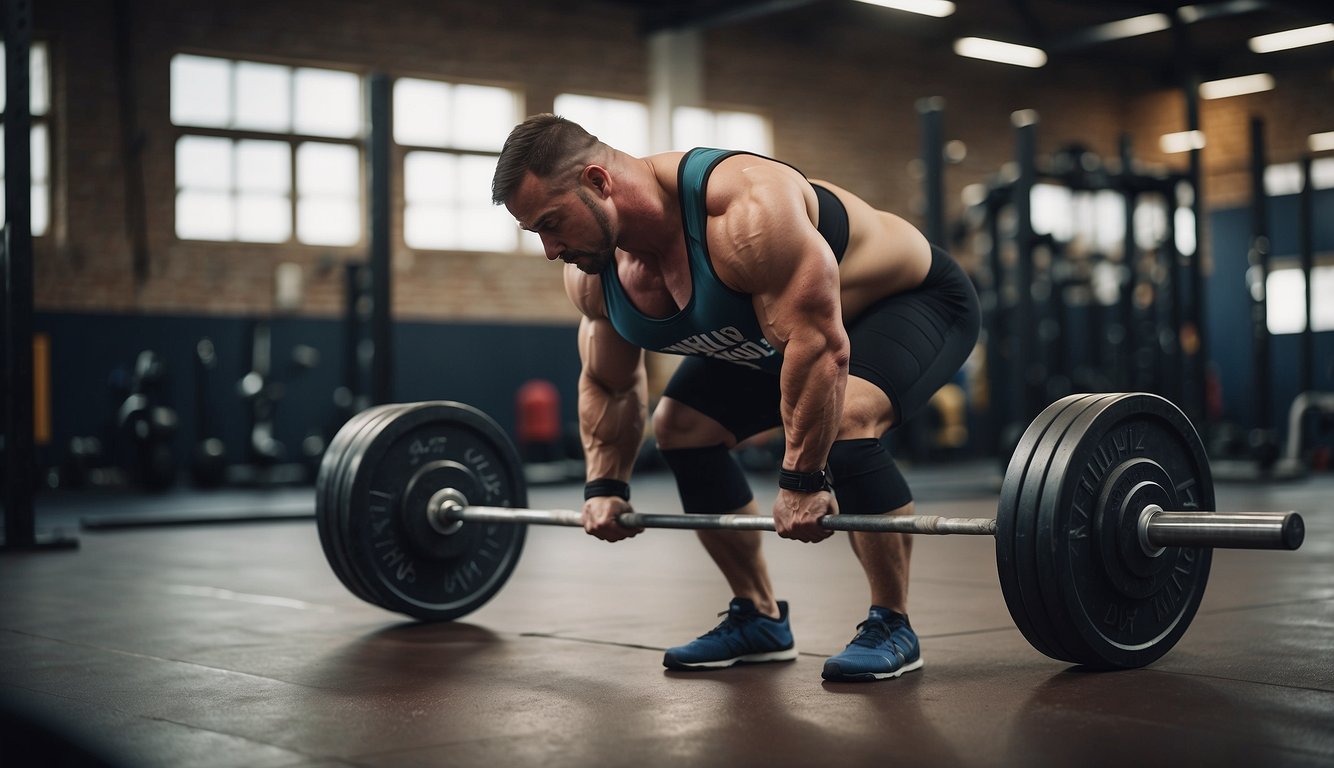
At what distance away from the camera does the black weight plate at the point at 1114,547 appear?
6.21 feet

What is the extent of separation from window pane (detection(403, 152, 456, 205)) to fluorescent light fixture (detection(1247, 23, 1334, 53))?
6938 mm

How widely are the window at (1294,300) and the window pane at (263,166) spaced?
8.72 metres

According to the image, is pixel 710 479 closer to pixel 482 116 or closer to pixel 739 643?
pixel 739 643

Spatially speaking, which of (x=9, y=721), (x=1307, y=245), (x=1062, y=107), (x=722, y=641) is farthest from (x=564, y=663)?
(x=1062, y=107)

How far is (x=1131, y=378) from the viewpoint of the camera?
9250mm

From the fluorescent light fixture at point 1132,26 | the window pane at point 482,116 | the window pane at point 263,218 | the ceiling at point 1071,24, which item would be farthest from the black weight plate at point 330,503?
the fluorescent light fixture at point 1132,26

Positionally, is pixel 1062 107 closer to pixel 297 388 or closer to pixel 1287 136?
pixel 1287 136

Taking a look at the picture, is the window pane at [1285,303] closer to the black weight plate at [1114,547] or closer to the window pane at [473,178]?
the window pane at [473,178]

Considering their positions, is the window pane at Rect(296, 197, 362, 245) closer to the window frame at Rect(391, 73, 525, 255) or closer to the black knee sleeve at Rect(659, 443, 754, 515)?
the window frame at Rect(391, 73, 525, 255)

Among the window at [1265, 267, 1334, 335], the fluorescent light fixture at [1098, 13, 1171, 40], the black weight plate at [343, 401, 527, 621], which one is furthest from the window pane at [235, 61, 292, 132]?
the window at [1265, 267, 1334, 335]

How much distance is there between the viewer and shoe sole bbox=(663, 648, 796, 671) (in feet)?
7.44

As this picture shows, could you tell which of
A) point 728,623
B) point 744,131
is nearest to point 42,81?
point 744,131

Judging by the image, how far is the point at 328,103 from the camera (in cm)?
982

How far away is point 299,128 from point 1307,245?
21.4 feet
